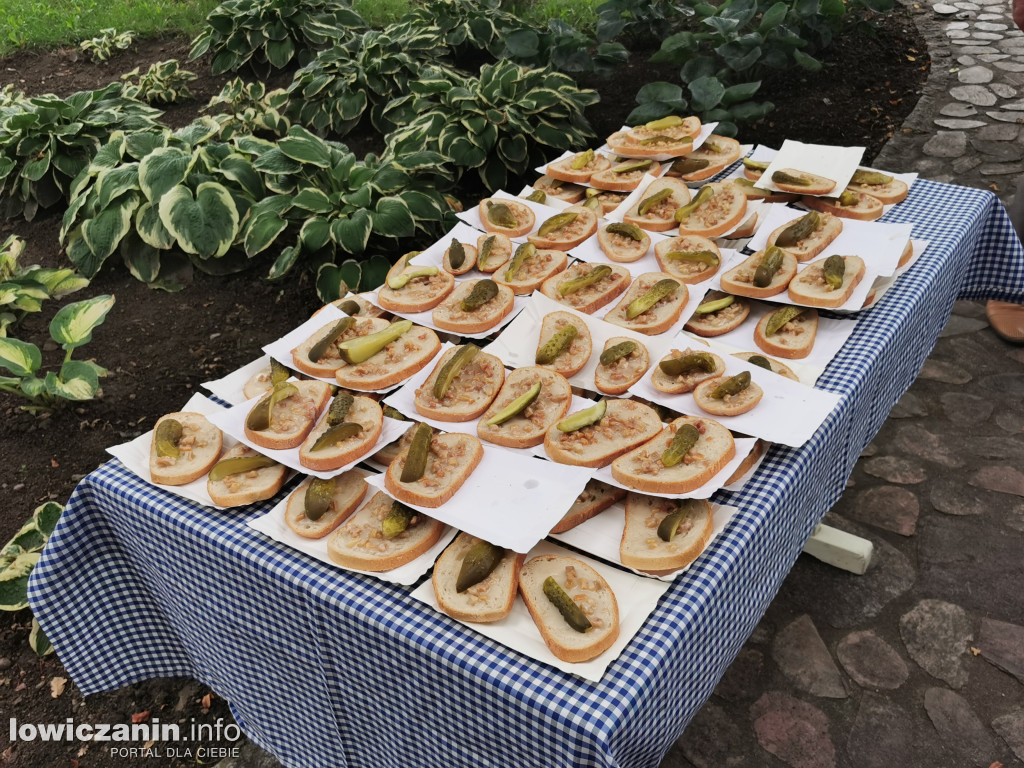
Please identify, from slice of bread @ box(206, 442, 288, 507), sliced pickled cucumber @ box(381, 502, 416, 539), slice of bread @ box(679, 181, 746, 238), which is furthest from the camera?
slice of bread @ box(679, 181, 746, 238)

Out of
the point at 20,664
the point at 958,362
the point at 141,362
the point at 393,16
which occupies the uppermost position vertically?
the point at 393,16

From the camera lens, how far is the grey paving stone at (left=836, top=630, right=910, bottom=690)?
2.46 m

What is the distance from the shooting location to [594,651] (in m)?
1.34

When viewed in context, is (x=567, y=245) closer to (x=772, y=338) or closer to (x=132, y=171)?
(x=772, y=338)

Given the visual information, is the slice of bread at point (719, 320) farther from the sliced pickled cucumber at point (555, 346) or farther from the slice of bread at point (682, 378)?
the sliced pickled cucumber at point (555, 346)

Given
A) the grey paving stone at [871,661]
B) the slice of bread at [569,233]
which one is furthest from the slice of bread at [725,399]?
the grey paving stone at [871,661]

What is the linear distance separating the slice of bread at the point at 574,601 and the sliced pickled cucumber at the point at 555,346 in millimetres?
573

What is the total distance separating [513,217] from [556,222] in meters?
0.15

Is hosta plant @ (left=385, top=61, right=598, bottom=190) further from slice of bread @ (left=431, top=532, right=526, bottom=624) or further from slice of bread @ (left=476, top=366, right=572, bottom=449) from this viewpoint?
slice of bread @ (left=431, top=532, right=526, bottom=624)

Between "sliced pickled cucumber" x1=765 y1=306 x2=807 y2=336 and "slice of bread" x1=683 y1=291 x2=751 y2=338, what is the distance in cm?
9

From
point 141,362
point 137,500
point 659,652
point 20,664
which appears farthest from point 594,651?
point 141,362

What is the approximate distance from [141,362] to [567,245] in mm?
2092

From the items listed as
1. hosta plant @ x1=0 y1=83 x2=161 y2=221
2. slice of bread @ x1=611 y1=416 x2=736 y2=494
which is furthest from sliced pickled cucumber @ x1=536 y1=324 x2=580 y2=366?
hosta plant @ x1=0 y1=83 x2=161 y2=221

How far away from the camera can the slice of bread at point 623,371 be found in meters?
1.92
